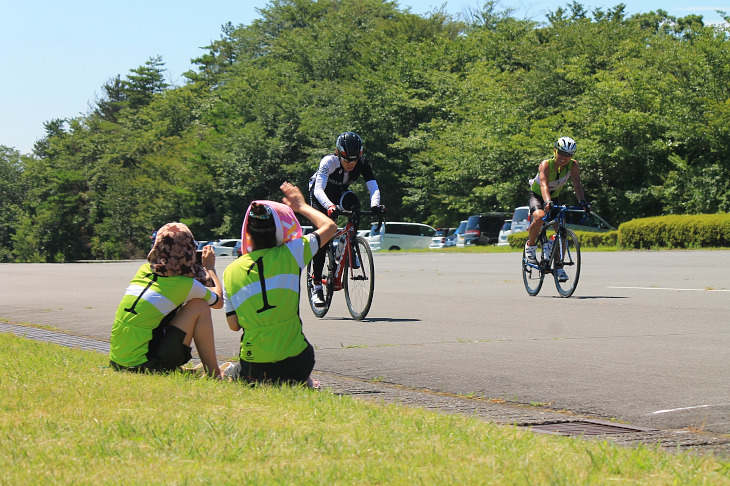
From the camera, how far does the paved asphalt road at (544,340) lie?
5527 mm

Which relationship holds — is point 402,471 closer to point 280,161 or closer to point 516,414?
point 516,414

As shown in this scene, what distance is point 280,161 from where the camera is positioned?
70188 millimetres

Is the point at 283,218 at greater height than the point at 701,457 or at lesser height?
greater

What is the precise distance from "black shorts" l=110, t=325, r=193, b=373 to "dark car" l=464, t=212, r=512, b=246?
40.1m

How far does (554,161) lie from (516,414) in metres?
8.14

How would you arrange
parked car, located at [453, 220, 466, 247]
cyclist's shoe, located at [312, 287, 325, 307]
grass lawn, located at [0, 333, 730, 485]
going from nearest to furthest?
grass lawn, located at [0, 333, 730, 485] < cyclist's shoe, located at [312, 287, 325, 307] < parked car, located at [453, 220, 466, 247]

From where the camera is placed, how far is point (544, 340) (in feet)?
26.7

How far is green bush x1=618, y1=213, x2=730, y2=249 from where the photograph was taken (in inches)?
1142

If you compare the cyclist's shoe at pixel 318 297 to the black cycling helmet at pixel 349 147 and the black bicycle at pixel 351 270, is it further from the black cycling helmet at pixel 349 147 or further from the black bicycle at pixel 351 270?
the black cycling helmet at pixel 349 147

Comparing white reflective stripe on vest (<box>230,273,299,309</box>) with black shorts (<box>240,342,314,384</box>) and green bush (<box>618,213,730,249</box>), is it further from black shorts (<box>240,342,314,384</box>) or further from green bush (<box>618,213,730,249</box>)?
green bush (<box>618,213,730,249</box>)

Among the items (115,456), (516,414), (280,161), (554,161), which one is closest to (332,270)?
(554,161)

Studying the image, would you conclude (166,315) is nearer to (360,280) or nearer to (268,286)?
(268,286)

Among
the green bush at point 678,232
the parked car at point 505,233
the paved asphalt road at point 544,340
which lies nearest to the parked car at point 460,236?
the parked car at point 505,233

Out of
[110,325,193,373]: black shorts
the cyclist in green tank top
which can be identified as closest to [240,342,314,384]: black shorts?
[110,325,193,373]: black shorts
